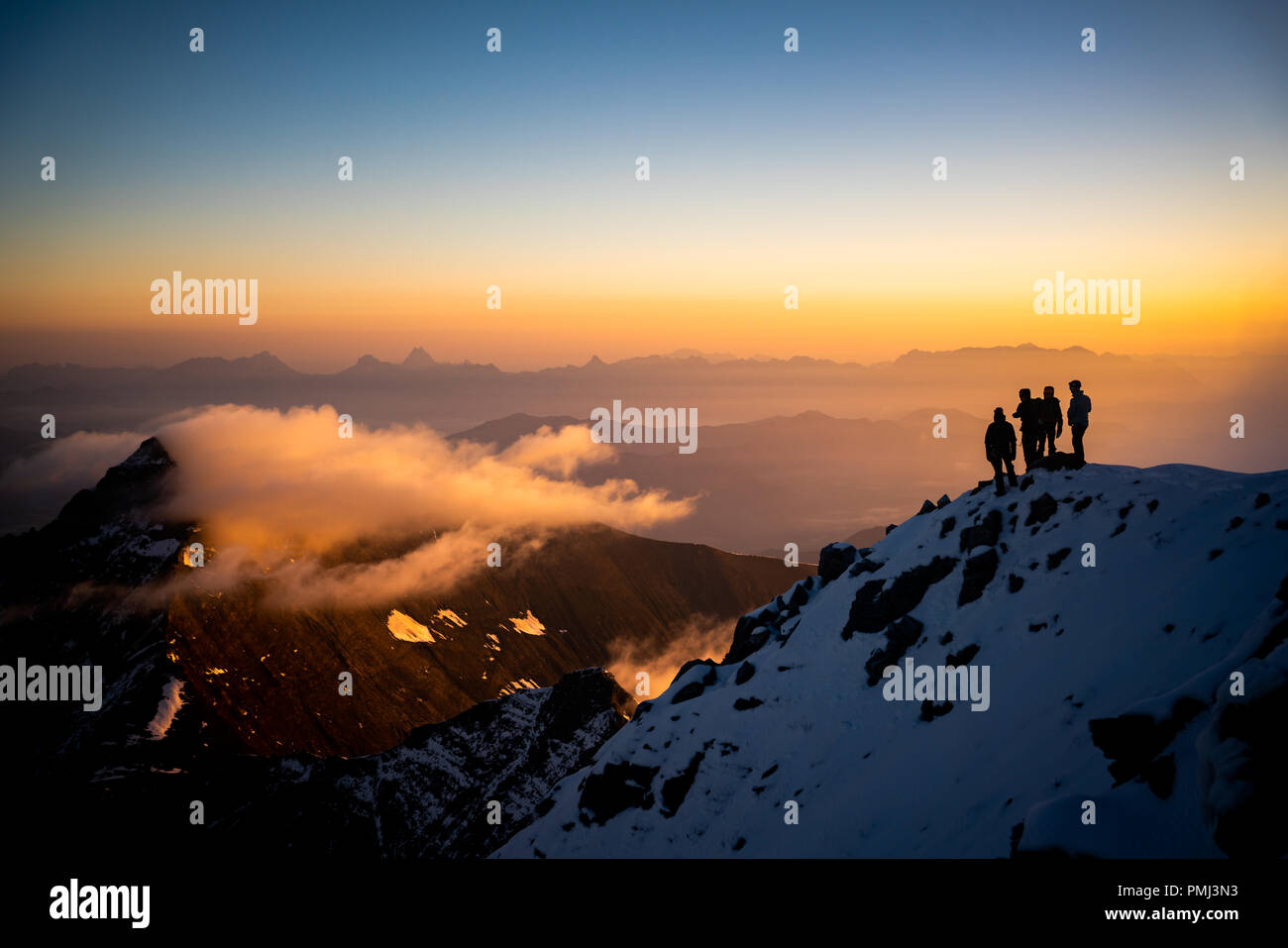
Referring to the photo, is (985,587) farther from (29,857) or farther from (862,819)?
(29,857)

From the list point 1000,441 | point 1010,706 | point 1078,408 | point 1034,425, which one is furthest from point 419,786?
point 1078,408

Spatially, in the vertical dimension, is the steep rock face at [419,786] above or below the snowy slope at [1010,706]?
below

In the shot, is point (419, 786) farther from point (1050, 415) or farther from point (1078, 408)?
point (1078, 408)

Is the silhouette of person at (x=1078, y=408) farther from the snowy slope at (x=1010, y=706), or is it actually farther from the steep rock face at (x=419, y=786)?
the steep rock face at (x=419, y=786)

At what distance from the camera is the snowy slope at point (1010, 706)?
1731cm

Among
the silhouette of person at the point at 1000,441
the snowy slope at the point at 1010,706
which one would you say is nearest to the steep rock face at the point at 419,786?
the snowy slope at the point at 1010,706

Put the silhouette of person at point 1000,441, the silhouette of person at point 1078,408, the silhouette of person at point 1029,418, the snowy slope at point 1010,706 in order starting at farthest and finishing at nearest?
the silhouette of person at point 1000,441 → the silhouette of person at point 1029,418 → the silhouette of person at point 1078,408 → the snowy slope at point 1010,706

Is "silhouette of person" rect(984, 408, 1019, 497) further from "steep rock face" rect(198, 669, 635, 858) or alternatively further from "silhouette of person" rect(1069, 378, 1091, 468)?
"steep rock face" rect(198, 669, 635, 858)

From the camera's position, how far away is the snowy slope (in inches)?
682

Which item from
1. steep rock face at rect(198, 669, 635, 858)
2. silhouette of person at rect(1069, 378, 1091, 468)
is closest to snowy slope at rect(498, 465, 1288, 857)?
silhouette of person at rect(1069, 378, 1091, 468)

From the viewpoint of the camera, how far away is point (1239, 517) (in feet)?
111

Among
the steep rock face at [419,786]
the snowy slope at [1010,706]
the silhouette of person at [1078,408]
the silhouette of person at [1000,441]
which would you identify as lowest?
the steep rock face at [419,786]
